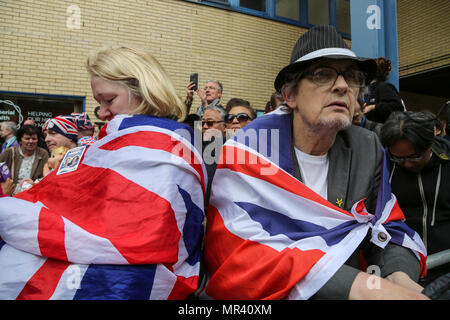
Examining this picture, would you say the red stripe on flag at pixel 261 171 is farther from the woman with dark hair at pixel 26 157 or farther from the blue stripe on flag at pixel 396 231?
the woman with dark hair at pixel 26 157

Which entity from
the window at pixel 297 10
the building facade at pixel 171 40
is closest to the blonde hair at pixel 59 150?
the building facade at pixel 171 40

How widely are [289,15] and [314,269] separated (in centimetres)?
903

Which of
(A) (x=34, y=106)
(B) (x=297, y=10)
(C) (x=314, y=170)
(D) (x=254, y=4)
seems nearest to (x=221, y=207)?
(C) (x=314, y=170)

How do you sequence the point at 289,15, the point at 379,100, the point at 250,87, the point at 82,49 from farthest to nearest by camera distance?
1. the point at 289,15
2. the point at 250,87
3. the point at 82,49
4. the point at 379,100

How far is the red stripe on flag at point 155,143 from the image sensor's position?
1.56 m

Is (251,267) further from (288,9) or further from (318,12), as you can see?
(318,12)

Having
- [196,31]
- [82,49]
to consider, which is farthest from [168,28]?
[82,49]

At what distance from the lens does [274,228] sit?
5.21 feet

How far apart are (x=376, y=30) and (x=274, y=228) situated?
289cm

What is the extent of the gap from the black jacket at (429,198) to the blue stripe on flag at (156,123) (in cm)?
165

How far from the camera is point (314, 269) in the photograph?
4.53 ft
